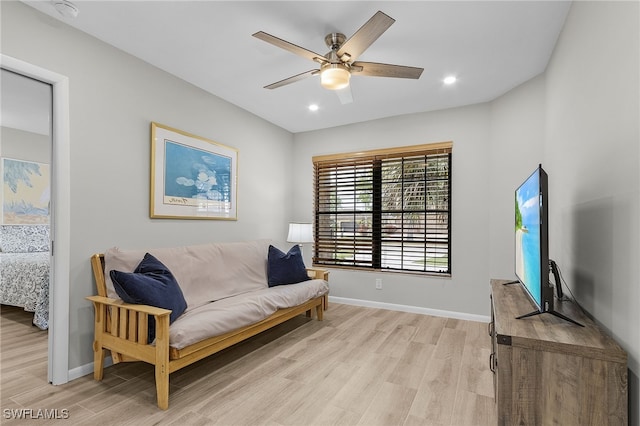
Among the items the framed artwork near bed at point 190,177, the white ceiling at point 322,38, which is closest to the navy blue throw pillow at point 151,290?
the framed artwork near bed at point 190,177

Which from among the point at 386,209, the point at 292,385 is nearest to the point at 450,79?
the point at 386,209

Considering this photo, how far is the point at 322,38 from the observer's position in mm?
2453

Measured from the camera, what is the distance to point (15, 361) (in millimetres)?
2551

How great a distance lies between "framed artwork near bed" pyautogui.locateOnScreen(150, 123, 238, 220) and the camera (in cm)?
295

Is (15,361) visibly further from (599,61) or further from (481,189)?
(481,189)

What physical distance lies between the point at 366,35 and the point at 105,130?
6.98 feet

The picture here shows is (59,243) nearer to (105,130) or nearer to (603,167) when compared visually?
(105,130)

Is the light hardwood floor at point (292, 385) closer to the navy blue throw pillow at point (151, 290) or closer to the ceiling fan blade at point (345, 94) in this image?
the navy blue throw pillow at point (151, 290)

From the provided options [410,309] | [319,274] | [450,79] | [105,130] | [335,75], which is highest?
[450,79]

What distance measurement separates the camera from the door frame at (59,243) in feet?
7.38

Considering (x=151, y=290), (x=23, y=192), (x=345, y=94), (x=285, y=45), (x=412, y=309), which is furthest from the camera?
(x=412, y=309)

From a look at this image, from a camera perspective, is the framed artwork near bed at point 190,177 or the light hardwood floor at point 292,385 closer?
the light hardwood floor at point 292,385

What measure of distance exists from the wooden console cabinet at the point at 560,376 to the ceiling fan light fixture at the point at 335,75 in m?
1.85

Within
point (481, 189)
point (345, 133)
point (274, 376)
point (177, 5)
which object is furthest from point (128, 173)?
point (481, 189)
